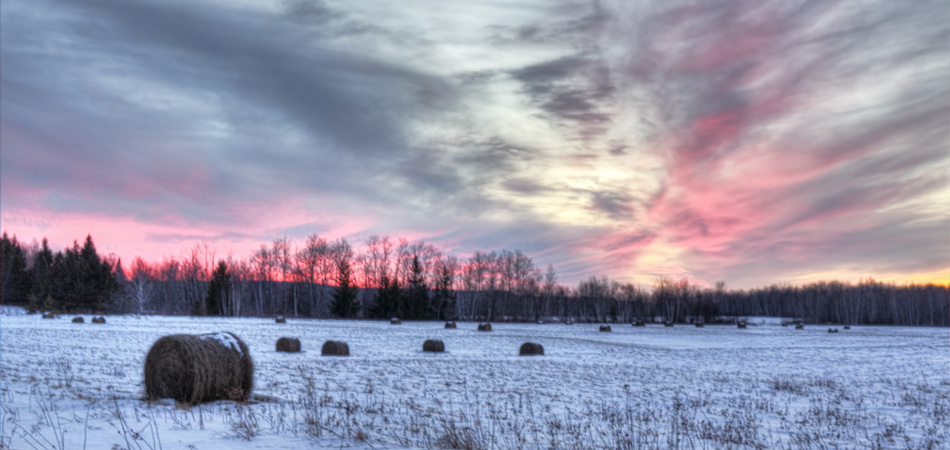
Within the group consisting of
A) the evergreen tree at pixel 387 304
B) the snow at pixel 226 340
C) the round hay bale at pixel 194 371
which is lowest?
the evergreen tree at pixel 387 304

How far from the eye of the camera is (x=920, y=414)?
13.0 metres

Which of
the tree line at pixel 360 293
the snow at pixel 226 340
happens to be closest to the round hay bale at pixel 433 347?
the snow at pixel 226 340

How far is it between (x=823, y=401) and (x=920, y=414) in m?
2.28

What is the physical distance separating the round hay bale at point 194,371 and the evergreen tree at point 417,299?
8331cm

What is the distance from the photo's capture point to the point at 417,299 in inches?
3939

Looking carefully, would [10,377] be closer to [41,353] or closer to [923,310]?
[41,353]

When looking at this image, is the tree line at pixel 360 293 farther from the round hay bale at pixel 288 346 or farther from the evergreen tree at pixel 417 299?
the round hay bale at pixel 288 346

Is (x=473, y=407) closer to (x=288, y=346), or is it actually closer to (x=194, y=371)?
(x=194, y=371)

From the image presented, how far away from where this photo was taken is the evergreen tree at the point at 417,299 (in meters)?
97.5

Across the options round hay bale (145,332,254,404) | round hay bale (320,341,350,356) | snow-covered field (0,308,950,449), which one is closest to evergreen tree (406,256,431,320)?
round hay bale (320,341,350,356)

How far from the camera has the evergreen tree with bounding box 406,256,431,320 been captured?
97.5 m

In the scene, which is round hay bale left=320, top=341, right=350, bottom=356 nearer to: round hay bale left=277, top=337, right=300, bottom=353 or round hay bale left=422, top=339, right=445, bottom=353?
round hay bale left=277, top=337, right=300, bottom=353

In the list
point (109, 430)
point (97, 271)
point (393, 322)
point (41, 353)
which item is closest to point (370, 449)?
point (109, 430)

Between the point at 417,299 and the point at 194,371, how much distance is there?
88.3m
